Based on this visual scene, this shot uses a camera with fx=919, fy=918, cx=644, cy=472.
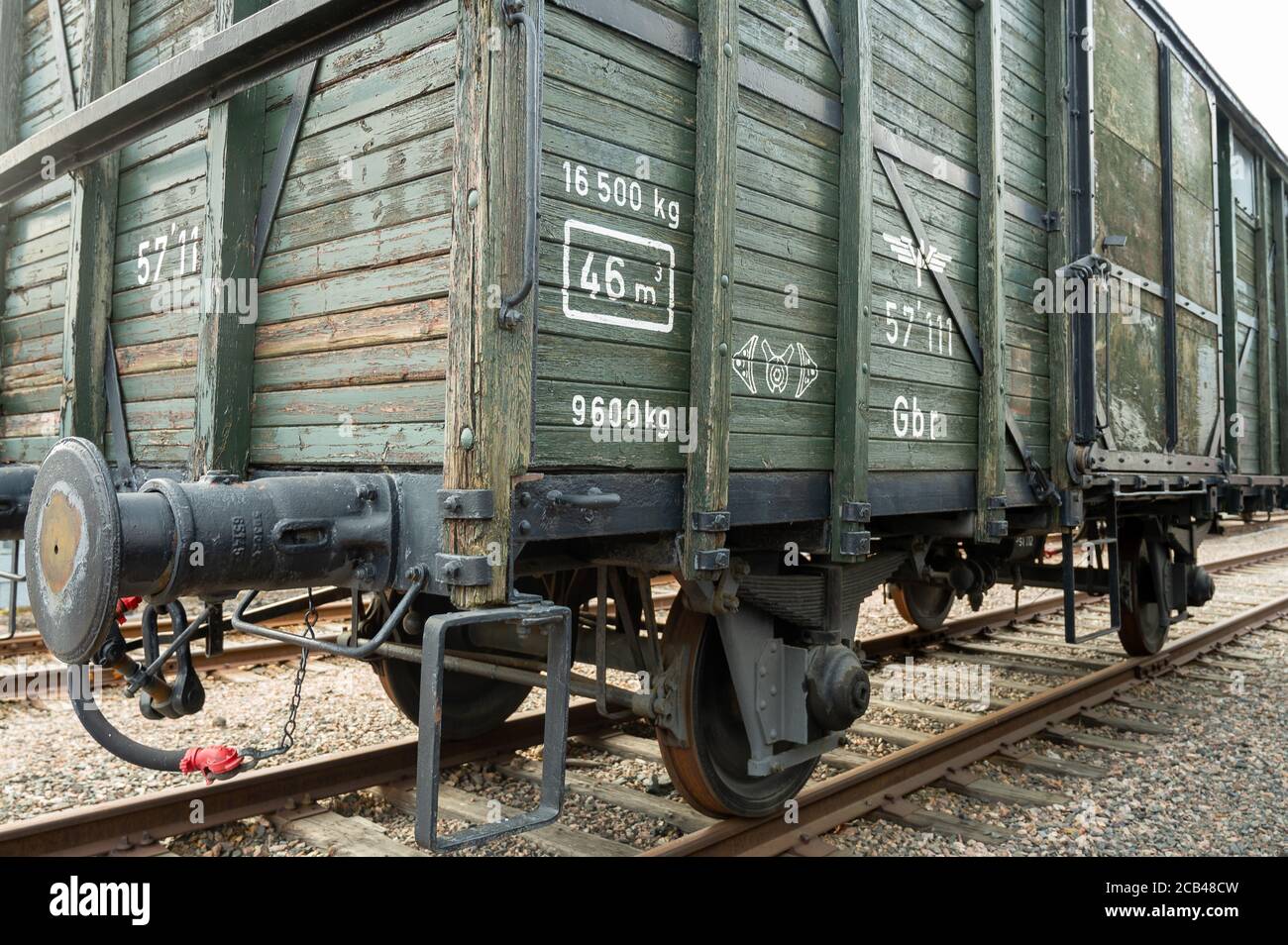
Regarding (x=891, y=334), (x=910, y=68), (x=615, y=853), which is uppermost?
(x=910, y=68)

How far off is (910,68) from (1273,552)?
591 inches

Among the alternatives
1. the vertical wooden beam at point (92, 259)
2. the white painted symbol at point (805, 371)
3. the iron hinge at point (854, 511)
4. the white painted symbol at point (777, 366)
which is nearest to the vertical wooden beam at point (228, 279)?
the vertical wooden beam at point (92, 259)

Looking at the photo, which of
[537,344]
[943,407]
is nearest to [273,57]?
[537,344]

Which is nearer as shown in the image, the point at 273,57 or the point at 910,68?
the point at 273,57

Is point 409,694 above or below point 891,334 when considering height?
below

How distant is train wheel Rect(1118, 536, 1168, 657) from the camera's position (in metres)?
7.17

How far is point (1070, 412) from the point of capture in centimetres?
533

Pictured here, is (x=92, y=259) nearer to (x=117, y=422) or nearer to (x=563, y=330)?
(x=117, y=422)

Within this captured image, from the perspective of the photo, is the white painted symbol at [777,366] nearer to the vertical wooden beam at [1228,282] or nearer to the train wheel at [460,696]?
the train wheel at [460,696]

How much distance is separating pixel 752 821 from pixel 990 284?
280 cm

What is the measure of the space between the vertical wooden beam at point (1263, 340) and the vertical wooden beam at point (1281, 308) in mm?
377

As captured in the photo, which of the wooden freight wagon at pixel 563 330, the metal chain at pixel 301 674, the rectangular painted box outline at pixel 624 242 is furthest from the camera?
the metal chain at pixel 301 674

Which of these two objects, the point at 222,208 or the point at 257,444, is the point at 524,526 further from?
the point at 222,208

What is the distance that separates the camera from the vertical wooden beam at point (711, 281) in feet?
9.80
